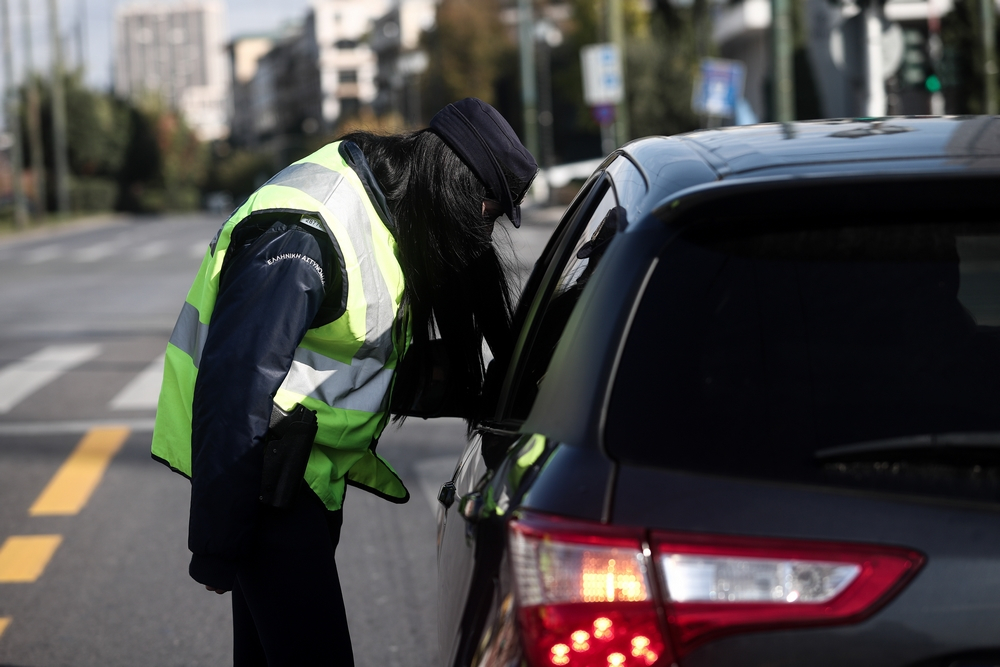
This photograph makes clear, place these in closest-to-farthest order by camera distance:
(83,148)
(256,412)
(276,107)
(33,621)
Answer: (256,412) → (33,621) → (83,148) → (276,107)

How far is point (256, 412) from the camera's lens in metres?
2.19

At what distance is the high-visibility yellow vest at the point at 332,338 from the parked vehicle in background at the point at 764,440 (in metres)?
0.55

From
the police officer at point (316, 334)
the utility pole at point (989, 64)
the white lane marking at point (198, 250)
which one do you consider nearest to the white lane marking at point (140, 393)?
the police officer at point (316, 334)

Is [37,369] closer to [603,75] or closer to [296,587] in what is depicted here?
[296,587]

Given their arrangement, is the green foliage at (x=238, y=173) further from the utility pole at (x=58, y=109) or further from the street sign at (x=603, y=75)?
the street sign at (x=603, y=75)

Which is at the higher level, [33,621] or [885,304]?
[885,304]

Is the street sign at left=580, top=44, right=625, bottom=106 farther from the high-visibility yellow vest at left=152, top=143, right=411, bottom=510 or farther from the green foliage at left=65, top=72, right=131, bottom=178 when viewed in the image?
the green foliage at left=65, top=72, right=131, bottom=178

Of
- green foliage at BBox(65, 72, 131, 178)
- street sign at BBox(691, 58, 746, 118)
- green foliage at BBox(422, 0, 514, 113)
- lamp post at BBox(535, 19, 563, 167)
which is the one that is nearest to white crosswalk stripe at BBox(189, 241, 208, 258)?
street sign at BBox(691, 58, 746, 118)

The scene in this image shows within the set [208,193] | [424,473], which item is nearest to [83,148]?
[208,193]

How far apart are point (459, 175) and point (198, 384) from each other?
2.13 feet

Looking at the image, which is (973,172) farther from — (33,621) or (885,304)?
(33,621)

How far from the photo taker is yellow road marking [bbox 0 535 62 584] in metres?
5.15

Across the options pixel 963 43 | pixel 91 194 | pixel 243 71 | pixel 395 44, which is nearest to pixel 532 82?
pixel 963 43

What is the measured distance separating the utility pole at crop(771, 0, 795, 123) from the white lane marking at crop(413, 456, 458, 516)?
611cm
